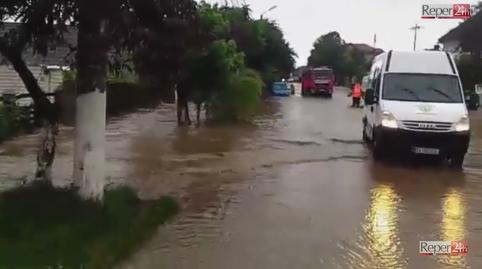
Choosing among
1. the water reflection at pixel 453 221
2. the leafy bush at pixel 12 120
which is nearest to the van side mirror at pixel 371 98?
the water reflection at pixel 453 221

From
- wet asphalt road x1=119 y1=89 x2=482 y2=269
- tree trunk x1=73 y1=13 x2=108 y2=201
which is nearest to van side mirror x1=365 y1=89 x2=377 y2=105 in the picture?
wet asphalt road x1=119 y1=89 x2=482 y2=269

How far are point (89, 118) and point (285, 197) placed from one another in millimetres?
4071

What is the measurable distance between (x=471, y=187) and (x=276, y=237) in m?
6.10

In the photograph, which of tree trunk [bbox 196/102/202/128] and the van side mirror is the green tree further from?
tree trunk [bbox 196/102/202/128]

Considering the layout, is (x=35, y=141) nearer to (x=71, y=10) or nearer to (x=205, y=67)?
(x=205, y=67)

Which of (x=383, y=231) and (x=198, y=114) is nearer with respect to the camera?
(x=383, y=231)

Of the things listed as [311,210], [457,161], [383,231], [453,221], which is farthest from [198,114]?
[383,231]

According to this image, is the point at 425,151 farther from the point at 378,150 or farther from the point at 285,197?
the point at 285,197

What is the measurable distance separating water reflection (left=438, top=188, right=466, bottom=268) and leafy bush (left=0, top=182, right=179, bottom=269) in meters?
3.32

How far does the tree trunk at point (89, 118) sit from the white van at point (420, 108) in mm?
8409

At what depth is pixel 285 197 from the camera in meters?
11.5

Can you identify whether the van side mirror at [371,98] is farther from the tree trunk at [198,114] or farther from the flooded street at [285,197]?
the tree trunk at [198,114]

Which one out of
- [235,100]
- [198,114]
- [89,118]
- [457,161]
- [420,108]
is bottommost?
[457,161]

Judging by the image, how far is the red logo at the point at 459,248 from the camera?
8078mm
